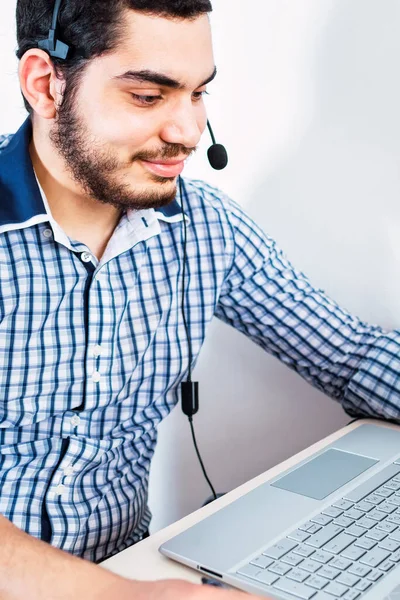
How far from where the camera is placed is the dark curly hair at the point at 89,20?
0.98 metres

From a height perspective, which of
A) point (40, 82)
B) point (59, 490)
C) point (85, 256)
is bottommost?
point (59, 490)

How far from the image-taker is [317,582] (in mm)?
715

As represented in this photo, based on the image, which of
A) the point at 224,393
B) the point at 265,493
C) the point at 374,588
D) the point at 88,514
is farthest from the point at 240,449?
the point at 374,588

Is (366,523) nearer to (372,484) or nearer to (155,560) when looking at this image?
(372,484)

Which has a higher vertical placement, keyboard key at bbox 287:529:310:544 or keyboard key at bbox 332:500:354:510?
keyboard key at bbox 332:500:354:510

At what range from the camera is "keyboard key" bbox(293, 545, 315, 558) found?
768 millimetres

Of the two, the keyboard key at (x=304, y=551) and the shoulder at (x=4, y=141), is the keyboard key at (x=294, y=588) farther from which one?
the shoulder at (x=4, y=141)

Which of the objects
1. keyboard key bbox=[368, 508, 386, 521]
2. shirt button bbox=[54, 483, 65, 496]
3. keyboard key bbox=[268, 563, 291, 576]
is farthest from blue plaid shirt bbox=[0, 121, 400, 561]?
keyboard key bbox=[268, 563, 291, 576]

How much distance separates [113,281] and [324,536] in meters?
0.51

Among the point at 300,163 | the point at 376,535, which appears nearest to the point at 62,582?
the point at 376,535

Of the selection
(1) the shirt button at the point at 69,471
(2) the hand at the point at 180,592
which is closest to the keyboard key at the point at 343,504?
(2) the hand at the point at 180,592

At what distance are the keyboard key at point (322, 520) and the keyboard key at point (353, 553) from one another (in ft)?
0.21

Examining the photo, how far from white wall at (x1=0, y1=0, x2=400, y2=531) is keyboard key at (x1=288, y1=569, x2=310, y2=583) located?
0.67m

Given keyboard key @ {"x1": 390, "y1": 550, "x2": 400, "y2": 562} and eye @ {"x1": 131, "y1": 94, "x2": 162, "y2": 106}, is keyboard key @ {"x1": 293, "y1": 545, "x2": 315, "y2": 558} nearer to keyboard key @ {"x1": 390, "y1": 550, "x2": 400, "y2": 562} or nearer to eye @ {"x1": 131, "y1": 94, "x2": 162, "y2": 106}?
keyboard key @ {"x1": 390, "y1": 550, "x2": 400, "y2": 562}
